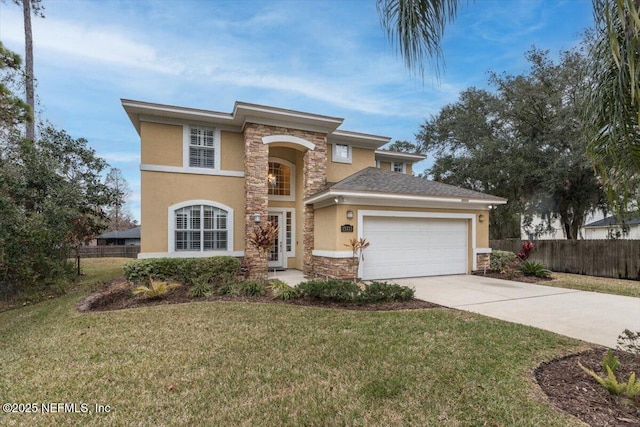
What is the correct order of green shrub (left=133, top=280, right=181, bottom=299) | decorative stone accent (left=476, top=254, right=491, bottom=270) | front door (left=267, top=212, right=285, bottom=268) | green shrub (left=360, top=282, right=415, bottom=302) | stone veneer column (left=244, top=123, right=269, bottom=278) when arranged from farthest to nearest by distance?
front door (left=267, top=212, right=285, bottom=268), decorative stone accent (left=476, top=254, right=491, bottom=270), stone veneer column (left=244, top=123, right=269, bottom=278), green shrub (left=133, top=280, right=181, bottom=299), green shrub (left=360, top=282, right=415, bottom=302)

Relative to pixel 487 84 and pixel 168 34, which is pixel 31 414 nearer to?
pixel 168 34

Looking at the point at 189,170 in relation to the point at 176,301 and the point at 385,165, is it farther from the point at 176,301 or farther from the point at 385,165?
the point at 385,165

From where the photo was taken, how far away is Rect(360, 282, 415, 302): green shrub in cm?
715

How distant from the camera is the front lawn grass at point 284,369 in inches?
116

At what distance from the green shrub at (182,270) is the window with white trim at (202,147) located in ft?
11.9

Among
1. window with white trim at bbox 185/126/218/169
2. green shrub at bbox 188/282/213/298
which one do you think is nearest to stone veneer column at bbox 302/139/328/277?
window with white trim at bbox 185/126/218/169

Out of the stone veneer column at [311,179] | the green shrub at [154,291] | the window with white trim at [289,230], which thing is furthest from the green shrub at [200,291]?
the window with white trim at [289,230]

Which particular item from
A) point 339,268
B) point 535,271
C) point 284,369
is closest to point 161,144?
point 339,268

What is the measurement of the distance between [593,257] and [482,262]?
5401 mm

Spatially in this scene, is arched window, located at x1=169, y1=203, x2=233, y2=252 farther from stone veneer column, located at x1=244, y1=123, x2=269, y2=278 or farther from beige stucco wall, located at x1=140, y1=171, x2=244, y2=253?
stone veneer column, located at x1=244, y1=123, x2=269, y2=278

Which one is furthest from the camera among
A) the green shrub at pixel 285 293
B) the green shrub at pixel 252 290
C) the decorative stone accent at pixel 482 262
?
the decorative stone accent at pixel 482 262

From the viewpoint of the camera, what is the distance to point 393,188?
10.8 m

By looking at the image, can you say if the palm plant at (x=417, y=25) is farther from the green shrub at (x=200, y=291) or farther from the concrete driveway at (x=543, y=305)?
the green shrub at (x=200, y=291)

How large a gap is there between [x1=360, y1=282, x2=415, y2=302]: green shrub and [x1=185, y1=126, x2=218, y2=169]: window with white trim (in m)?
7.55
